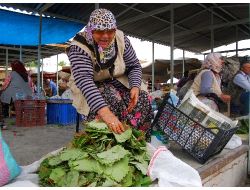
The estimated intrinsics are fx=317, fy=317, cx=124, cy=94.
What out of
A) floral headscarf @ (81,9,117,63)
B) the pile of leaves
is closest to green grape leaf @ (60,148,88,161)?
the pile of leaves

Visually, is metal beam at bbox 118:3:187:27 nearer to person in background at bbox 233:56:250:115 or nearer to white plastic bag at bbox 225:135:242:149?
person in background at bbox 233:56:250:115

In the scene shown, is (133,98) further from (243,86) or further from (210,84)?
(243,86)

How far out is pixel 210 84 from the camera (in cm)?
414

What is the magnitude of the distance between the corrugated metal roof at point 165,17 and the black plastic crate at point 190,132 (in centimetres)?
422

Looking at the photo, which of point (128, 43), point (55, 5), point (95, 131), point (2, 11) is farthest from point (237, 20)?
point (95, 131)

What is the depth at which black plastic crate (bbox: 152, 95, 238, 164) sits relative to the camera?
2730 mm

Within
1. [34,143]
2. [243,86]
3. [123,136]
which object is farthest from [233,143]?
[243,86]

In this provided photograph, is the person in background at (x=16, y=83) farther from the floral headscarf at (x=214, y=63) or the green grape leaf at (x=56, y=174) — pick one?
the green grape leaf at (x=56, y=174)

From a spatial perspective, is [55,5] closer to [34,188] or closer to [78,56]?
[78,56]

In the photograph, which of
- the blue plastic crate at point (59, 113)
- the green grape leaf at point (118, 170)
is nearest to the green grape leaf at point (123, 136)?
the green grape leaf at point (118, 170)

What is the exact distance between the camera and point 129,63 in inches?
109

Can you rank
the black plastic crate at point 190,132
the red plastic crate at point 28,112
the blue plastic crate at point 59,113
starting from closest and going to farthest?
the black plastic crate at point 190,132 < the red plastic crate at point 28,112 < the blue plastic crate at point 59,113

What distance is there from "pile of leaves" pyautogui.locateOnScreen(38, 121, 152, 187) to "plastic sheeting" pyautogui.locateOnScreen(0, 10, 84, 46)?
16.7ft

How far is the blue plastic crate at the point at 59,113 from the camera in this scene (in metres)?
7.52
